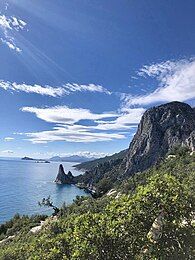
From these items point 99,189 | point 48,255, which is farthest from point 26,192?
point 48,255

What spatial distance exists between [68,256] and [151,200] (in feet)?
20.7

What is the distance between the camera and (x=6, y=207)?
140m

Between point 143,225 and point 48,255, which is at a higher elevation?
point 143,225

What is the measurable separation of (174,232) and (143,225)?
2.06 metres

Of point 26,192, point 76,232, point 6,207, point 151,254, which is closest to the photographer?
point 151,254

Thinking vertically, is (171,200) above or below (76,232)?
above

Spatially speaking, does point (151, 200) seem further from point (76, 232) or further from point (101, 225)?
point (76, 232)

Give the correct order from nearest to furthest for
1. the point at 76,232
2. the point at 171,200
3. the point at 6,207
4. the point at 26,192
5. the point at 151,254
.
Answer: the point at 151,254
the point at 171,200
the point at 76,232
the point at 6,207
the point at 26,192

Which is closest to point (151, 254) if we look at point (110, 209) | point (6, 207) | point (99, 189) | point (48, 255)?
point (110, 209)

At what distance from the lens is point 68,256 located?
20.3m

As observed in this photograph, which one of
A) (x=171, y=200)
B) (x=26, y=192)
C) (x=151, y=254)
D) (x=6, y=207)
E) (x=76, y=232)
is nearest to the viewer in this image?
(x=151, y=254)

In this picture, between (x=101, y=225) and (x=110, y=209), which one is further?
(x=110, y=209)

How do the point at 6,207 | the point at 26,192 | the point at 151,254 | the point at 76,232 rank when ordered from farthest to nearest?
the point at 26,192 → the point at 6,207 → the point at 76,232 → the point at 151,254

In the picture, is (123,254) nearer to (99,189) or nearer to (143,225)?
(143,225)
